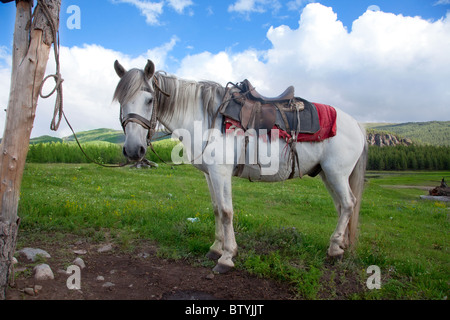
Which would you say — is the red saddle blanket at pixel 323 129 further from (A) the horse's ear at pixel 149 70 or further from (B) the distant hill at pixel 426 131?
(B) the distant hill at pixel 426 131

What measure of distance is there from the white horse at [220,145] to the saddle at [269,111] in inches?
9.3

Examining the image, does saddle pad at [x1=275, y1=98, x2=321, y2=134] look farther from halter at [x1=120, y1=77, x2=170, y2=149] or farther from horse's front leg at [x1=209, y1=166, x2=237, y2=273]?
halter at [x1=120, y1=77, x2=170, y2=149]

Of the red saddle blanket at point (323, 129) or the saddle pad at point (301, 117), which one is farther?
the red saddle blanket at point (323, 129)

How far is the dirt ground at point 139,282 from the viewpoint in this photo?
358 cm

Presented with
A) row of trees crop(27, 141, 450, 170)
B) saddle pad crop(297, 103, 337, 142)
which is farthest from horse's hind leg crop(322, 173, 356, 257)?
row of trees crop(27, 141, 450, 170)

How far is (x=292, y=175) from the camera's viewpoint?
510 cm

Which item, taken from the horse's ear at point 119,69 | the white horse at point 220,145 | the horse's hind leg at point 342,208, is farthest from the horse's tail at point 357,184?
the horse's ear at point 119,69

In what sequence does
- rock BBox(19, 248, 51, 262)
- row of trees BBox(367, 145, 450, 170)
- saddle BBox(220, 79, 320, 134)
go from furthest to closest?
1. row of trees BBox(367, 145, 450, 170)
2. saddle BBox(220, 79, 320, 134)
3. rock BBox(19, 248, 51, 262)

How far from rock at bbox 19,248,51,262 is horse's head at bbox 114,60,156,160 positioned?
2.32m

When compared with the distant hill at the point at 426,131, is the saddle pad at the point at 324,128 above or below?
below

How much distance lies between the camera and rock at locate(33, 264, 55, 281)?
373 cm

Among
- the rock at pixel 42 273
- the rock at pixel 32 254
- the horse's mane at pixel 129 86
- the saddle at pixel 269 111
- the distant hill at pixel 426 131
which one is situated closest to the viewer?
the rock at pixel 42 273

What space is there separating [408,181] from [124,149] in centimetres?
2814

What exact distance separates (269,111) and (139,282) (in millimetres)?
3334
